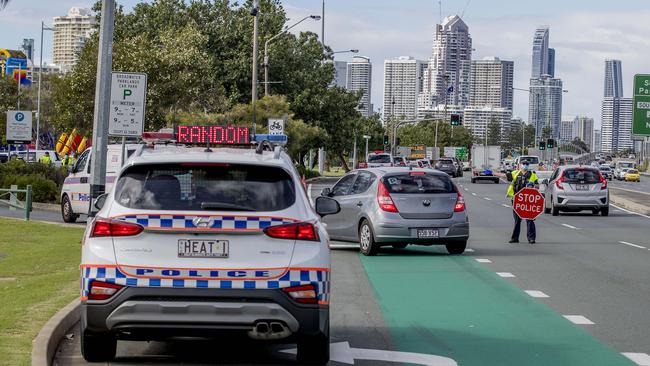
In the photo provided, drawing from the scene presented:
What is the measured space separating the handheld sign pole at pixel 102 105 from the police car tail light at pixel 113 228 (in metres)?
8.63

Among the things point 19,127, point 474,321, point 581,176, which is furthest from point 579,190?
point 474,321

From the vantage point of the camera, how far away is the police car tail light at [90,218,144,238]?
8516 millimetres

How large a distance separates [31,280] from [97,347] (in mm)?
5802

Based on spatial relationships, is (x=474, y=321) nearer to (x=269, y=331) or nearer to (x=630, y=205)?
(x=269, y=331)

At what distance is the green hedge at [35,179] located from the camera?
36094mm

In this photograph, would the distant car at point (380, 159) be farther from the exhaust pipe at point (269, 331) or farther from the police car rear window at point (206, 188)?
the exhaust pipe at point (269, 331)

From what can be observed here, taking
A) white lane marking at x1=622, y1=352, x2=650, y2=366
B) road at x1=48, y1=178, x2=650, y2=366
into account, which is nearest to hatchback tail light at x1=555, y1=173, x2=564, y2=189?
road at x1=48, y1=178, x2=650, y2=366

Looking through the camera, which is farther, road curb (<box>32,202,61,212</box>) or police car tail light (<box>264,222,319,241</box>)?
road curb (<box>32,202,61,212</box>)

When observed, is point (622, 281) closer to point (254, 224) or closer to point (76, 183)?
point (254, 224)

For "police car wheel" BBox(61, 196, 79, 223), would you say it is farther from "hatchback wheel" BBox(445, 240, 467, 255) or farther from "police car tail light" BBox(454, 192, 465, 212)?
"police car tail light" BBox(454, 192, 465, 212)

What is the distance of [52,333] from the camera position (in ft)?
32.5

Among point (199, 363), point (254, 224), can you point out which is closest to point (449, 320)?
point (199, 363)

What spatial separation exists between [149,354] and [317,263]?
6.79ft

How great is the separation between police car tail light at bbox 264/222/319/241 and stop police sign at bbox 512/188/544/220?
53.1ft
